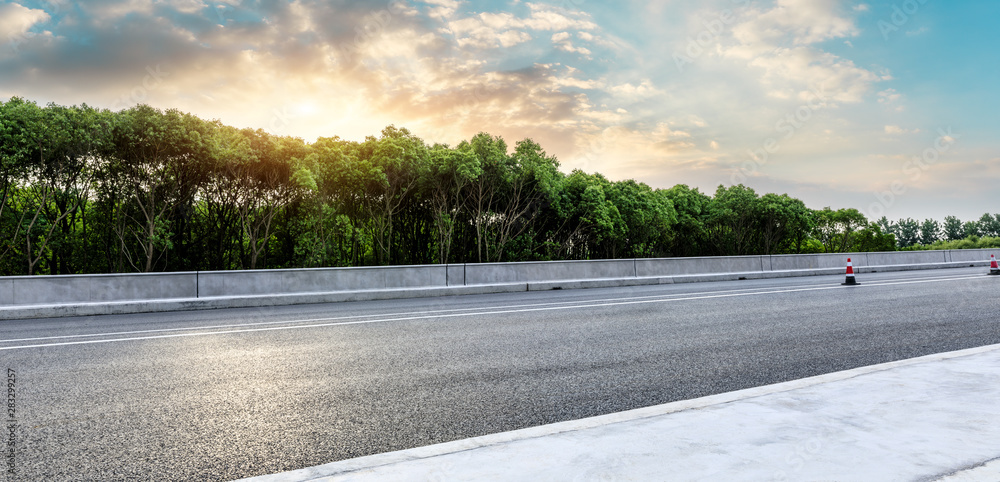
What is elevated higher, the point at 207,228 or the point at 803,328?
the point at 207,228

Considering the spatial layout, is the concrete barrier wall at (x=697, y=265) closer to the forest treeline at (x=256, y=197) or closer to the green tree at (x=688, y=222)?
the forest treeline at (x=256, y=197)

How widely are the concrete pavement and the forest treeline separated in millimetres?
26974

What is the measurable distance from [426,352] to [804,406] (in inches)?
173

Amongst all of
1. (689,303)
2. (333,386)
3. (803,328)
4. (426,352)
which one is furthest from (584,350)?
(689,303)

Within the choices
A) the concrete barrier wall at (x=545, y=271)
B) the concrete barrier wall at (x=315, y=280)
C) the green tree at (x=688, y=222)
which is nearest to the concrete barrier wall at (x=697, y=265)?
the concrete barrier wall at (x=545, y=271)

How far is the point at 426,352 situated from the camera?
23.9 ft

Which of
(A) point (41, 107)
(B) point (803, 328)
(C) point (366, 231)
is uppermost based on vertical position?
(A) point (41, 107)

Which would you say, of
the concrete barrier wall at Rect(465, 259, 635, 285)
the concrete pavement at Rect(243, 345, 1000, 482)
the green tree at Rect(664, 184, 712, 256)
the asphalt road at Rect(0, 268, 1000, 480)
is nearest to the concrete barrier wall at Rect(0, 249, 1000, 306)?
the concrete barrier wall at Rect(465, 259, 635, 285)

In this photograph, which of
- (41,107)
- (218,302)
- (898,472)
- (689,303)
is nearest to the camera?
(898,472)

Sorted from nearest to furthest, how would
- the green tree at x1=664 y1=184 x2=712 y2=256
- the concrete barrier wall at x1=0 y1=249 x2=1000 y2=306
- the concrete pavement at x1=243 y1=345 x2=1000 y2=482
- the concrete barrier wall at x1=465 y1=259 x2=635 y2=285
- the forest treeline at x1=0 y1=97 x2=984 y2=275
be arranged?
the concrete pavement at x1=243 y1=345 x2=1000 y2=482 < the concrete barrier wall at x1=0 y1=249 x2=1000 y2=306 < the concrete barrier wall at x1=465 y1=259 x2=635 y2=285 < the forest treeline at x1=0 y1=97 x2=984 y2=275 < the green tree at x1=664 y1=184 x2=712 y2=256

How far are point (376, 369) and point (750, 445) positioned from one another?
4041mm

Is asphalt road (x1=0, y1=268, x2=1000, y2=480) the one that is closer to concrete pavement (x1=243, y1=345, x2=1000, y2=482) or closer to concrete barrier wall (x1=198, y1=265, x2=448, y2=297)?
concrete pavement (x1=243, y1=345, x2=1000, y2=482)

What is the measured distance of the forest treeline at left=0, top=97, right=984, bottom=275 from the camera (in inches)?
1051

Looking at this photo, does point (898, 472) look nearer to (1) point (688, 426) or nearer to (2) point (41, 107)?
(1) point (688, 426)
